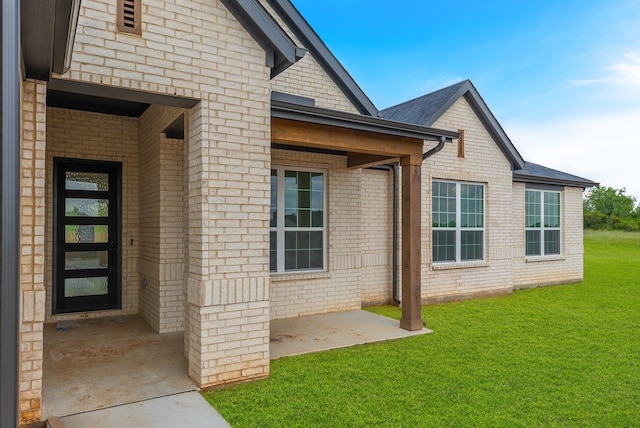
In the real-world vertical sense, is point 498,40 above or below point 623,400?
above

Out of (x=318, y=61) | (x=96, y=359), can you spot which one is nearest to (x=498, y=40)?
(x=318, y=61)

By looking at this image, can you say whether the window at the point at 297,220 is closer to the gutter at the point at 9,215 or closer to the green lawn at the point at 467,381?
the green lawn at the point at 467,381

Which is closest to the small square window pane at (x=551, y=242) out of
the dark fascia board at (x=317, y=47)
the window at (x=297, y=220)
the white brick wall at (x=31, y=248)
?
the dark fascia board at (x=317, y=47)

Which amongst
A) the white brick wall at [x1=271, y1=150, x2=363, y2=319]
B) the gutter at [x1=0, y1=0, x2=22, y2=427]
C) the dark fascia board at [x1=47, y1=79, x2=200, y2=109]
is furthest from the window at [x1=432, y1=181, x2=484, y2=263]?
the gutter at [x1=0, y1=0, x2=22, y2=427]

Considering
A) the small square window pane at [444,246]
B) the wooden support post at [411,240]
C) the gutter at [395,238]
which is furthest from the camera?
the small square window pane at [444,246]

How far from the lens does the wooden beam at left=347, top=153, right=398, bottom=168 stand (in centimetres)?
745

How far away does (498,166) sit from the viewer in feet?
34.4

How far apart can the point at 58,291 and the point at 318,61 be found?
6.56 metres

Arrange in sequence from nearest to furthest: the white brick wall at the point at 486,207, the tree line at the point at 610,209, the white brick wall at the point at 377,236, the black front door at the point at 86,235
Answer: the black front door at the point at 86,235, the white brick wall at the point at 377,236, the white brick wall at the point at 486,207, the tree line at the point at 610,209

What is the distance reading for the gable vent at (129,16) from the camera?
3986 mm

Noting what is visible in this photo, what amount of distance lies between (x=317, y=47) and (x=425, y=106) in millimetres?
3489

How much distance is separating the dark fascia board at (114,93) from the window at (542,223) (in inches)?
413

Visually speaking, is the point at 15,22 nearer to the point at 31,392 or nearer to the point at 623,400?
the point at 31,392

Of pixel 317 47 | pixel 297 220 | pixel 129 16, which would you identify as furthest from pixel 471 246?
pixel 129 16
